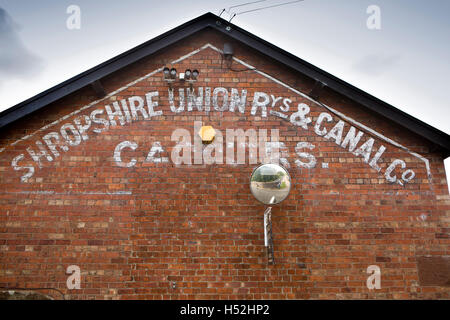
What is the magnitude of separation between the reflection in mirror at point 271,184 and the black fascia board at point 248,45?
227 centimetres

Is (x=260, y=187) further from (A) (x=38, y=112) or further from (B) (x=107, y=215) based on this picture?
(A) (x=38, y=112)

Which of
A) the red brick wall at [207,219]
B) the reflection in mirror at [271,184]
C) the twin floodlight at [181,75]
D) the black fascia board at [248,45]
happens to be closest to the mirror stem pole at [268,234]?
the red brick wall at [207,219]

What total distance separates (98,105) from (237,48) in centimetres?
294

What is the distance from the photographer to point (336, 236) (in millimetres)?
6805

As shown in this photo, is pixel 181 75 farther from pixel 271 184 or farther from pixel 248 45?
pixel 271 184

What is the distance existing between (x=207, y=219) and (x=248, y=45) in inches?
136

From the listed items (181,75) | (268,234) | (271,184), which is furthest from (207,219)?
(181,75)

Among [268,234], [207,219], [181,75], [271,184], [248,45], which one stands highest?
[248,45]

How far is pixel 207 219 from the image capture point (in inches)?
267

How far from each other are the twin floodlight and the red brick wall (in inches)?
16.8

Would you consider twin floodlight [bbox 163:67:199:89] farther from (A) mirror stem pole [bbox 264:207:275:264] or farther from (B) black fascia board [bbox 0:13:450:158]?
(A) mirror stem pole [bbox 264:207:275:264]

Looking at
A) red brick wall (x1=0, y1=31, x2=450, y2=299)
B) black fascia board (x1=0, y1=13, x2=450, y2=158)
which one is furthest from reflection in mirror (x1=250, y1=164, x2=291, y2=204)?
black fascia board (x1=0, y1=13, x2=450, y2=158)

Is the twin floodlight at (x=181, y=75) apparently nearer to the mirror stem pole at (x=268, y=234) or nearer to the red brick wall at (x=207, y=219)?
the red brick wall at (x=207, y=219)

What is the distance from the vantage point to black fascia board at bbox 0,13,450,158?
7023 mm
